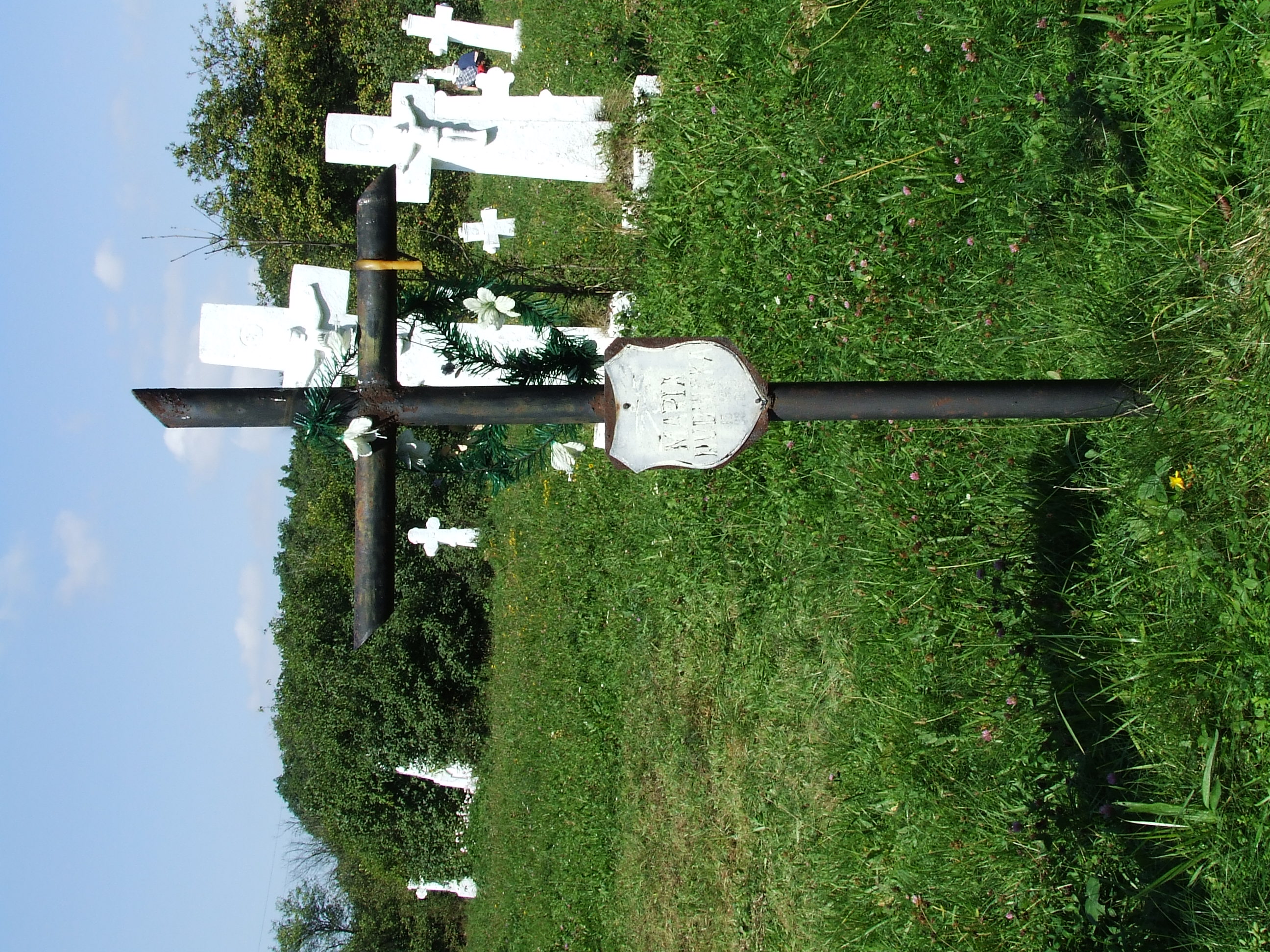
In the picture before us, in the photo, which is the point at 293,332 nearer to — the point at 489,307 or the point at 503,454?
the point at 489,307

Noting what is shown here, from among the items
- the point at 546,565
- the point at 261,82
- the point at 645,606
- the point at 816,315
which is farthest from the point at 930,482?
the point at 261,82

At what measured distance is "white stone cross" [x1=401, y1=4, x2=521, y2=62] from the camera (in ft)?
31.4

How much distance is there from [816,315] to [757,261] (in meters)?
0.76

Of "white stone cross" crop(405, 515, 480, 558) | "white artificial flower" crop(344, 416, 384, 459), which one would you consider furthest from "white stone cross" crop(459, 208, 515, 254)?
"white artificial flower" crop(344, 416, 384, 459)

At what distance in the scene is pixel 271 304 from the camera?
15.0m

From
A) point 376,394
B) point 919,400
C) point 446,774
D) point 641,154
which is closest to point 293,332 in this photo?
point 641,154

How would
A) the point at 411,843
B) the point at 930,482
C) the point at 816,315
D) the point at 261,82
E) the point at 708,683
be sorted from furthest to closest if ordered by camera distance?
1. the point at 411,843
2. the point at 261,82
3. the point at 708,683
4. the point at 816,315
5. the point at 930,482

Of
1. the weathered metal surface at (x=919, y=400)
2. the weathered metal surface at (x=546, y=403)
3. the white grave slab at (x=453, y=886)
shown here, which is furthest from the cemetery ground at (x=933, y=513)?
the white grave slab at (x=453, y=886)

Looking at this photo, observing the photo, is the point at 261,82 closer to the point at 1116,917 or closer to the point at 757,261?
the point at 757,261

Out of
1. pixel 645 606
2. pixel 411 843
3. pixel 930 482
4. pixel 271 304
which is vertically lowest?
pixel 411 843

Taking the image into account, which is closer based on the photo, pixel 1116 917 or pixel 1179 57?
pixel 1179 57

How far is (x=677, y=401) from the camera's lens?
2650mm

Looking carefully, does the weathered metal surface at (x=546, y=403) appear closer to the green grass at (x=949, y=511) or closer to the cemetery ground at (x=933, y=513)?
the green grass at (x=949, y=511)

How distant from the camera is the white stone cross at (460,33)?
957cm
